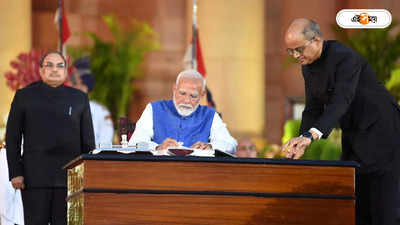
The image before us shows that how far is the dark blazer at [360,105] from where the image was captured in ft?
20.2

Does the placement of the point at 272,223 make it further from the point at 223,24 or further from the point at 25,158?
the point at 223,24

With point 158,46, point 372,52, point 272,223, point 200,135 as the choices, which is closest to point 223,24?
point 158,46

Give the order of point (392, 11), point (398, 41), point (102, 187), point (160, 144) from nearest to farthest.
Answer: point (102, 187)
point (160, 144)
point (398, 41)
point (392, 11)

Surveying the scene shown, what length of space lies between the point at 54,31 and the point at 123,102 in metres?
1.72

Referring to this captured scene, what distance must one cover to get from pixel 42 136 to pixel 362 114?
2.36m

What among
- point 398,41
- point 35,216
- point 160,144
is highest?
point 398,41

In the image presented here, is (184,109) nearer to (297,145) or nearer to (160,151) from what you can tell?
(160,151)

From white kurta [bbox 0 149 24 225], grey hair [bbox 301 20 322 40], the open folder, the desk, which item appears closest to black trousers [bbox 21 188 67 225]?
white kurta [bbox 0 149 24 225]

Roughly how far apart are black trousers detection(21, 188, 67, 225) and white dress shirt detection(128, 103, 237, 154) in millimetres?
682

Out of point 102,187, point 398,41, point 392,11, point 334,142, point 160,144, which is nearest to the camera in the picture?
point 102,187

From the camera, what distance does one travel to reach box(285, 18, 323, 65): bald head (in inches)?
242

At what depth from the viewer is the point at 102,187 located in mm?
5512

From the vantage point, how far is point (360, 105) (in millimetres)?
6234

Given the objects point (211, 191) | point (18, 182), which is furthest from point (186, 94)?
point (211, 191)
